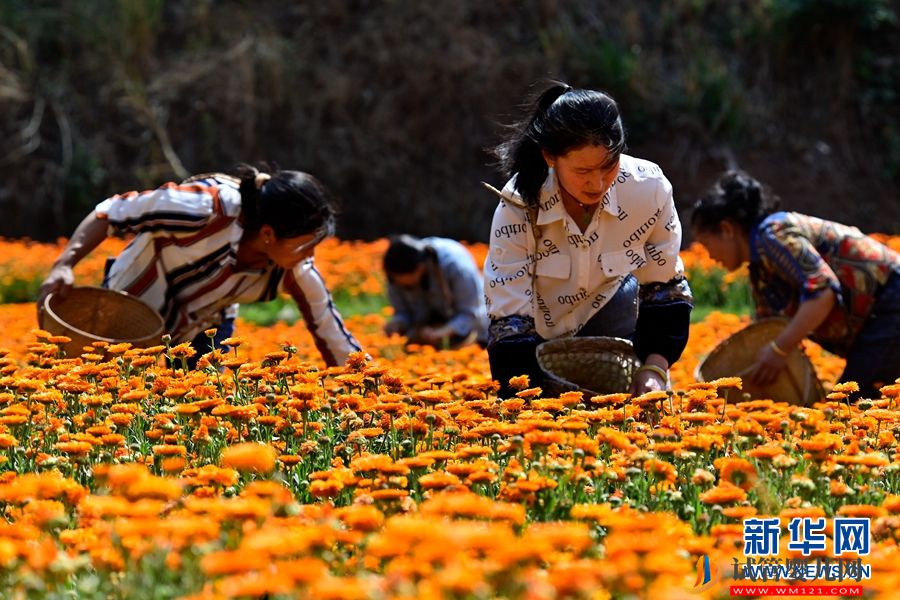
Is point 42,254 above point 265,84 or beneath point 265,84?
beneath

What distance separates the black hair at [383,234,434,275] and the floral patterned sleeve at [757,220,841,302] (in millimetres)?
2720

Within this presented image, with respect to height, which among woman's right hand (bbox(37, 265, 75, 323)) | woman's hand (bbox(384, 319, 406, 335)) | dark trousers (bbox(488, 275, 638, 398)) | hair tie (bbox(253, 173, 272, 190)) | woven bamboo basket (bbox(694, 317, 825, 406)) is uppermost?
hair tie (bbox(253, 173, 272, 190))

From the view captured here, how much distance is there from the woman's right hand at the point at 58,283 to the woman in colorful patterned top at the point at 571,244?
1.59 metres

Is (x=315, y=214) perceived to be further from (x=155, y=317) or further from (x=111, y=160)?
(x=111, y=160)

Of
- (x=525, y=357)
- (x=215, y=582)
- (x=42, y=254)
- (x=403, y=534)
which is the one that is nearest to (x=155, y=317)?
(x=525, y=357)

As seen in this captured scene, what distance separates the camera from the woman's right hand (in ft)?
14.6

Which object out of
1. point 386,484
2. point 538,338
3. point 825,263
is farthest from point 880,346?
point 386,484

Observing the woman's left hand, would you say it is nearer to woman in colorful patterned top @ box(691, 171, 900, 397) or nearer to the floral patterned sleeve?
the floral patterned sleeve

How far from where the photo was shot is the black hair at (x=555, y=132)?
351cm

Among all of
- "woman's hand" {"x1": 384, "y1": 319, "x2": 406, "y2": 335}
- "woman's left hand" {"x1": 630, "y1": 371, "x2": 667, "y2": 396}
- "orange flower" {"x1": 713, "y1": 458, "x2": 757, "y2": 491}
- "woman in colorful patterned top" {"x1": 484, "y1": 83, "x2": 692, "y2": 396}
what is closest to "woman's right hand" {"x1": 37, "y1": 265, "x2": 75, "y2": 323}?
"woman in colorful patterned top" {"x1": 484, "y1": 83, "x2": 692, "y2": 396}

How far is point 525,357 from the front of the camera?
3754 millimetres

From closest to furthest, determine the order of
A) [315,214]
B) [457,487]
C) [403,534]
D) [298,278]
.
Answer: [403,534]
[457,487]
[315,214]
[298,278]

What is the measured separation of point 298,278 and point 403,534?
3311mm

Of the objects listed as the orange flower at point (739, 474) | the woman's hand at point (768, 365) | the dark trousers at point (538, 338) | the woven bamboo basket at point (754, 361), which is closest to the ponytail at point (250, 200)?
the dark trousers at point (538, 338)
